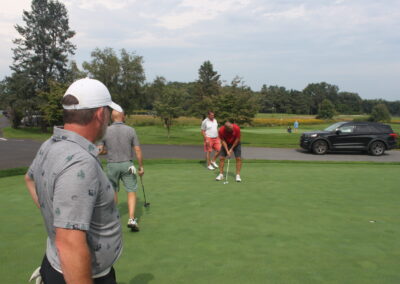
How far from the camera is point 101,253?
1847mm

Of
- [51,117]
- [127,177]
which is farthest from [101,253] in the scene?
[51,117]

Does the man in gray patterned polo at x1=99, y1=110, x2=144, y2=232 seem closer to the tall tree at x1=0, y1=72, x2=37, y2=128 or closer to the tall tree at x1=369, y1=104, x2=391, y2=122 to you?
the tall tree at x1=0, y1=72, x2=37, y2=128

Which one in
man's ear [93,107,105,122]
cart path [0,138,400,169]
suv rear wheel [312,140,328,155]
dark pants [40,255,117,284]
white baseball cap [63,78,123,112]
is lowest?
cart path [0,138,400,169]

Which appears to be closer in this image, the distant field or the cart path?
the cart path

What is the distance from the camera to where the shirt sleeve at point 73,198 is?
5.14 feet

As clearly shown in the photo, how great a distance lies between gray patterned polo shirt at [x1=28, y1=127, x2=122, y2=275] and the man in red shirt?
7432 mm

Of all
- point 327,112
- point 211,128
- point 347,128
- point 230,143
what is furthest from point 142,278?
point 327,112

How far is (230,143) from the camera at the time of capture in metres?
9.79

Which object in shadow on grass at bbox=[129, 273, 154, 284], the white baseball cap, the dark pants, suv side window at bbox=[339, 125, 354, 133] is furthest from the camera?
suv side window at bbox=[339, 125, 354, 133]

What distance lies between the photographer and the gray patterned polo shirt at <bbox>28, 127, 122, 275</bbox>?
1573mm

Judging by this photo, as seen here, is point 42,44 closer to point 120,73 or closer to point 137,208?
point 120,73

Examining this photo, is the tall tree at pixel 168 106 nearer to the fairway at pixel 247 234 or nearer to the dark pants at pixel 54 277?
the fairway at pixel 247 234

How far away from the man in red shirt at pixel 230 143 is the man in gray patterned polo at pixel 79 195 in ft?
24.4

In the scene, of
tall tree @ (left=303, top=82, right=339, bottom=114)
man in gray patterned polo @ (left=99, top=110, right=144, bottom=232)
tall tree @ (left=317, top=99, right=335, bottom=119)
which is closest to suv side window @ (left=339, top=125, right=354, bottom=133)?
man in gray patterned polo @ (left=99, top=110, right=144, bottom=232)
